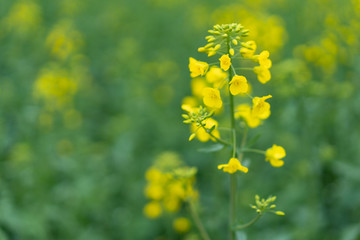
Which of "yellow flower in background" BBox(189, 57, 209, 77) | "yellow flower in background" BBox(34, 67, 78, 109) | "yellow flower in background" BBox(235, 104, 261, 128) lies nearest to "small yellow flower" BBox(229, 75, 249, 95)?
"yellow flower in background" BBox(189, 57, 209, 77)

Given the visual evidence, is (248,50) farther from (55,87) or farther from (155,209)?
(55,87)

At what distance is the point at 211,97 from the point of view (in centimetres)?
212

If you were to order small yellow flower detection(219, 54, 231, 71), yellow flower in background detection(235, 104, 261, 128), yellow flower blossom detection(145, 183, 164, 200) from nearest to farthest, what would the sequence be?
small yellow flower detection(219, 54, 231, 71) < yellow flower in background detection(235, 104, 261, 128) < yellow flower blossom detection(145, 183, 164, 200)

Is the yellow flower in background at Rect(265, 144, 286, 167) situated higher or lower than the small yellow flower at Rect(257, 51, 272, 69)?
lower

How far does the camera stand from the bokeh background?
3973 millimetres

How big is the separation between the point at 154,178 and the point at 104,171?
4.48 ft

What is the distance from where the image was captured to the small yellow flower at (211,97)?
211 cm

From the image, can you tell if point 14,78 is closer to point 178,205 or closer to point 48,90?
point 48,90

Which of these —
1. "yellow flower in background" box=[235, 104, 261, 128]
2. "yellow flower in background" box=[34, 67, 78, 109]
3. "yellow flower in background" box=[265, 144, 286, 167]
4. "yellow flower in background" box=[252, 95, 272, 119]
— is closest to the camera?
"yellow flower in background" box=[252, 95, 272, 119]

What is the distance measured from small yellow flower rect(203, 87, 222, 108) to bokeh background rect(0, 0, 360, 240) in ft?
5.64

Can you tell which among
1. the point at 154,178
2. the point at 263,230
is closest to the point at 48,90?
the point at 154,178

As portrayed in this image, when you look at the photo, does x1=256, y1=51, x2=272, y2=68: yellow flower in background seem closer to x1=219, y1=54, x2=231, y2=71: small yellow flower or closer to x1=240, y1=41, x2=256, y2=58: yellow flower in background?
x1=240, y1=41, x2=256, y2=58: yellow flower in background

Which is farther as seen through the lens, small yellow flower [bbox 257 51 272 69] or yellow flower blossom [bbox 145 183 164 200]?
yellow flower blossom [bbox 145 183 164 200]

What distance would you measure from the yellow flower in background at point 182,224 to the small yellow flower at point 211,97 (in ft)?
6.76
